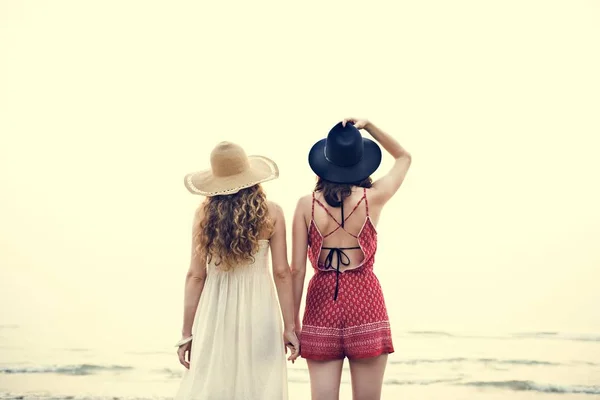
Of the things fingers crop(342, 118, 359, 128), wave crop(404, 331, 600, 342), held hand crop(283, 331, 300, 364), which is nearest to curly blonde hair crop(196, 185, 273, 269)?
held hand crop(283, 331, 300, 364)

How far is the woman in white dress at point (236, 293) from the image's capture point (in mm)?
3426

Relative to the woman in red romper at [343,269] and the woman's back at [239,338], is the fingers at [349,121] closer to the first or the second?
the woman in red romper at [343,269]

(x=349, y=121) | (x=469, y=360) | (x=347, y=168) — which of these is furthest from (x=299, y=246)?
(x=469, y=360)

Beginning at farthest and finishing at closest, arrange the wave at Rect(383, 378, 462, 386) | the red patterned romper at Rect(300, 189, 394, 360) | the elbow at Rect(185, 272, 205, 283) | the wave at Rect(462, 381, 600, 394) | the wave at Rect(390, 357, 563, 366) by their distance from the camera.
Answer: the wave at Rect(390, 357, 563, 366)
the wave at Rect(383, 378, 462, 386)
the wave at Rect(462, 381, 600, 394)
the elbow at Rect(185, 272, 205, 283)
the red patterned romper at Rect(300, 189, 394, 360)

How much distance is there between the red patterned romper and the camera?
10.8 feet

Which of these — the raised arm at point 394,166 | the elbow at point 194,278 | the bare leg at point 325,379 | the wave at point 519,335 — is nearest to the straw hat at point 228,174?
the elbow at point 194,278

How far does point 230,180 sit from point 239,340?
0.76 metres

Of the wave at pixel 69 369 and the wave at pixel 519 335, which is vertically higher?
the wave at pixel 69 369

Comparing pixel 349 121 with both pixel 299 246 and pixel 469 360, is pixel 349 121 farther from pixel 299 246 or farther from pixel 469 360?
pixel 469 360

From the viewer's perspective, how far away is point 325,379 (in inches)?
131

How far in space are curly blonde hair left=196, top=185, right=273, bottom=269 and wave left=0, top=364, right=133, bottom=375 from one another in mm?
6358

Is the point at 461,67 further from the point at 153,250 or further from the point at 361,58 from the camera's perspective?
the point at 153,250

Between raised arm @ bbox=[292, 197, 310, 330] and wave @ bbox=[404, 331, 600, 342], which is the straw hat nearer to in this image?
raised arm @ bbox=[292, 197, 310, 330]

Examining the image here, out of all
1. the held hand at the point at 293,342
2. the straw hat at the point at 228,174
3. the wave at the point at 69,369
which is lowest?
the wave at the point at 69,369
